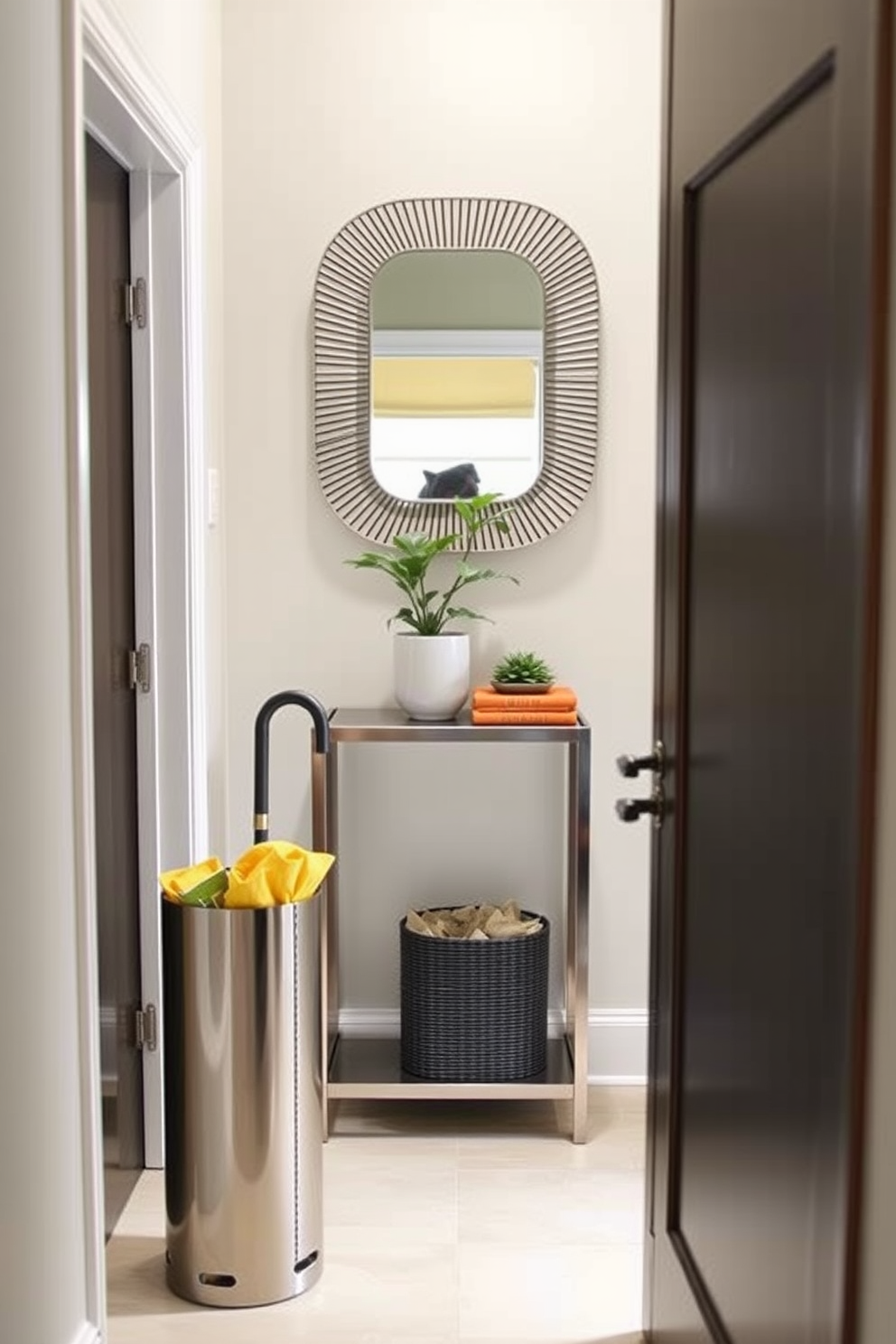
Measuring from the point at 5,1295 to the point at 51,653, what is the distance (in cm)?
79

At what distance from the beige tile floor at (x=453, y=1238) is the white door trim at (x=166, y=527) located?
486 mm

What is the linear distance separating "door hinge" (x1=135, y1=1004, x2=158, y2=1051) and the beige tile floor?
274mm

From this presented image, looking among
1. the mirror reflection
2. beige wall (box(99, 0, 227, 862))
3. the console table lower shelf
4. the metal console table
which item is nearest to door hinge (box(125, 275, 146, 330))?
beige wall (box(99, 0, 227, 862))

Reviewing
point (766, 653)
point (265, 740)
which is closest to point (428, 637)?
point (265, 740)

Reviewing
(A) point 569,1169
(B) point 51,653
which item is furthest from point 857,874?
(A) point 569,1169

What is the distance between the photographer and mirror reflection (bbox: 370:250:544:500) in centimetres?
373

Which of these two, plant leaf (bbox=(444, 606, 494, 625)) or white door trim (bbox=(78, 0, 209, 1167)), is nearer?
white door trim (bbox=(78, 0, 209, 1167))

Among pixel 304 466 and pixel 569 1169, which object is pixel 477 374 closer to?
pixel 304 466

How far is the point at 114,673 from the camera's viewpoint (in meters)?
3.15

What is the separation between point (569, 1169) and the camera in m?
3.38

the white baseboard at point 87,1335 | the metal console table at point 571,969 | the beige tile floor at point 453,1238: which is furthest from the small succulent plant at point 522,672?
the white baseboard at point 87,1335

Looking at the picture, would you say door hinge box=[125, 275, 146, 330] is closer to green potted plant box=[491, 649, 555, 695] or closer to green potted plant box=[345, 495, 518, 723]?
green potted plant box=[345, 495, 518, 723]

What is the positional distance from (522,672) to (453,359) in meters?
0.72

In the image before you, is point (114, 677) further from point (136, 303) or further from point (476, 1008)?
point (476, 1008)
